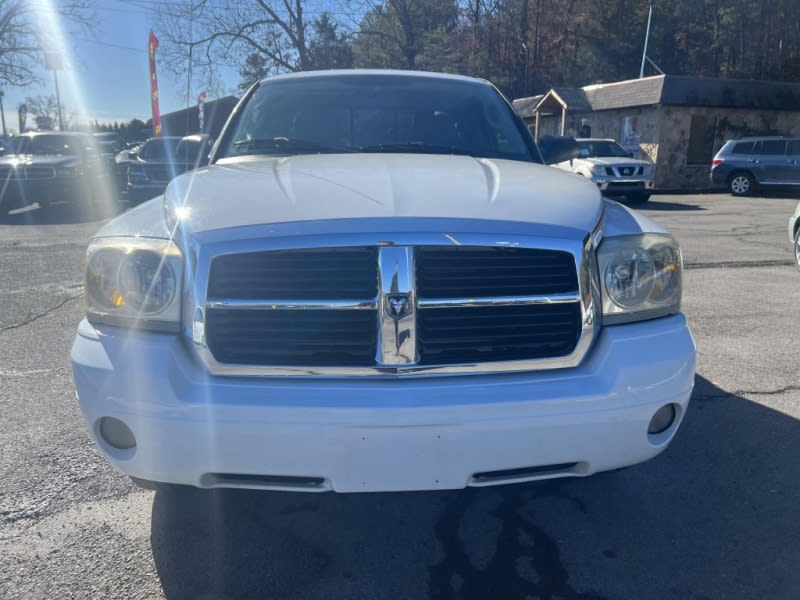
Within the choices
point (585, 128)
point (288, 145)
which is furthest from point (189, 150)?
point (585, 128)

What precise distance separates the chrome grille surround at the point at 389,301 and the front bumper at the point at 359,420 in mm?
40

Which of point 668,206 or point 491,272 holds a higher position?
point 491,272

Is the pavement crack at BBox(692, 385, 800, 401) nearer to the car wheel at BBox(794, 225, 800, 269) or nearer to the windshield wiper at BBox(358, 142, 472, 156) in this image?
the windshield wiper at BBox(358, 142, 472, 156)

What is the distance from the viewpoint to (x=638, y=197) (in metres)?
16.1

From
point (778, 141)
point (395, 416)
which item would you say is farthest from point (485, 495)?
point (778, 141)

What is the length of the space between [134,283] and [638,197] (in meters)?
15.8

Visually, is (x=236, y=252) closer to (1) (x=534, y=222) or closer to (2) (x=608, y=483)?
(1) (x=534, y=222)

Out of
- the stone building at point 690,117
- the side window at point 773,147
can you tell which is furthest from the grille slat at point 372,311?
the stone building at point 690,117

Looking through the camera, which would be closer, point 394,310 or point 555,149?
point 394,310

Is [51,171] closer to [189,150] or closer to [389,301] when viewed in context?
[189,150]

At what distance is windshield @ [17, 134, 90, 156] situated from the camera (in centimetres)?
1398

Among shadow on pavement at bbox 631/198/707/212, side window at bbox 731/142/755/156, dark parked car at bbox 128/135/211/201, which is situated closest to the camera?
dark parked car at bbox 128/135/211/201

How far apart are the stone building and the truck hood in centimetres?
1970

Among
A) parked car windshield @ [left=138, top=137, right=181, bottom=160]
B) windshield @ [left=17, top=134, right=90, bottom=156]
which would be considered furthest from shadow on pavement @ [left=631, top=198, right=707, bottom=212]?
windshield @ [left=17, top=134, right=90, bottom=156]
